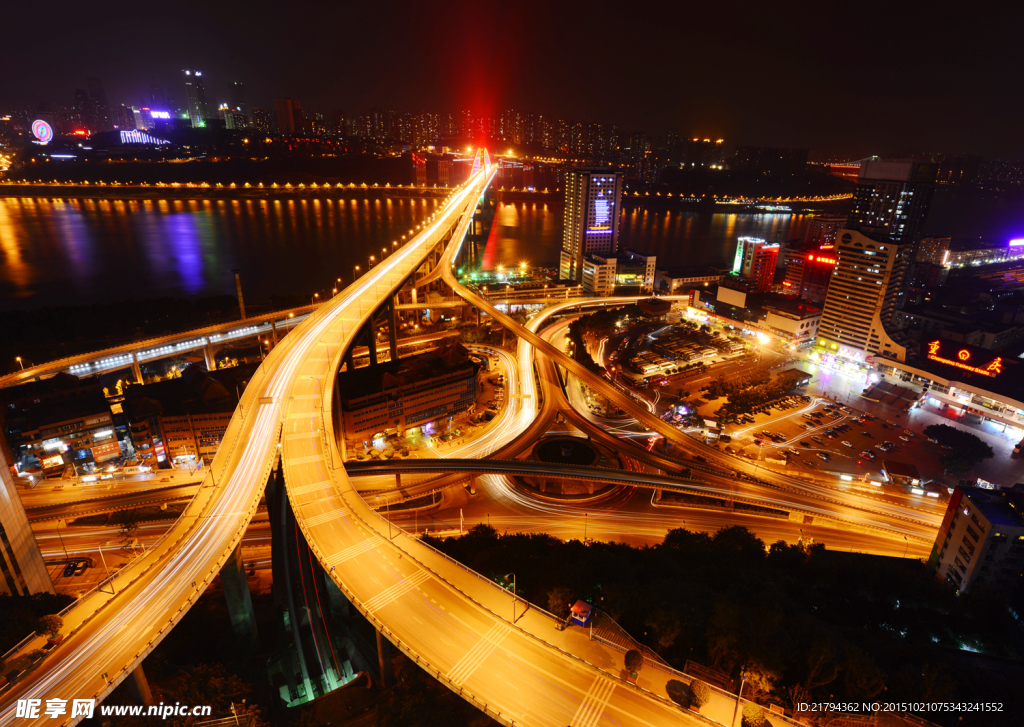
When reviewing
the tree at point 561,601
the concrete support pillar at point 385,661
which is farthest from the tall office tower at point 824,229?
the concrete support pillar at point 385,661

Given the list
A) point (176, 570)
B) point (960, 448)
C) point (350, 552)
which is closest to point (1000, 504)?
point (960, 448)

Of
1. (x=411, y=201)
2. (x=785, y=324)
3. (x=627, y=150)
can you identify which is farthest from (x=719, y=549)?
A: (x=627, y=150)

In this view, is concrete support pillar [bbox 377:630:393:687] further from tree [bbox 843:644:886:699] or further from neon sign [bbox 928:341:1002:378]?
neon sign [bbox 928:341:1002:378]

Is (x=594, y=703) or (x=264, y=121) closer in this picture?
(x=594, y=703)

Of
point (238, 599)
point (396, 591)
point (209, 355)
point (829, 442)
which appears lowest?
point (829, 442)

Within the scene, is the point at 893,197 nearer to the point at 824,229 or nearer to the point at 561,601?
the point at 824,229

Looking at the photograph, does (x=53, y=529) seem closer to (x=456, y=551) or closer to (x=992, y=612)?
(x=456, y=551)
